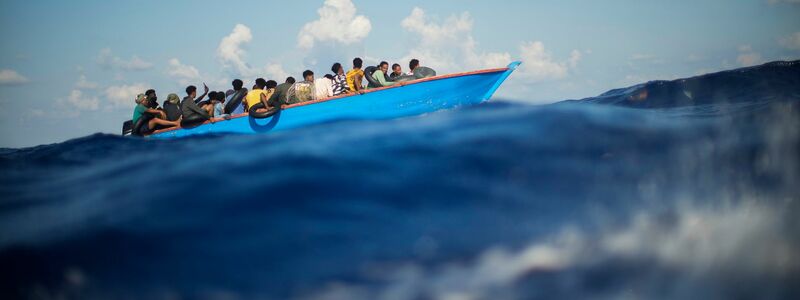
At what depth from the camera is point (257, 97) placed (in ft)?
39.5

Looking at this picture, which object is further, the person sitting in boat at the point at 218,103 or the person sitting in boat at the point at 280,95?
the person sitting in boat at the point at 218,103

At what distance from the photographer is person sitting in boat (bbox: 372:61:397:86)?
1259cm

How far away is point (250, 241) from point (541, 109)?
3724mm

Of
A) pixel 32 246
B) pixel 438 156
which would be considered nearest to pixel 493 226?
pixel 438 156

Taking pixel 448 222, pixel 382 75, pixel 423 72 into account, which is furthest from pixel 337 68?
pixel 448 222

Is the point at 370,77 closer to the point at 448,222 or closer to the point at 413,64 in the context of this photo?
the point at 413,64

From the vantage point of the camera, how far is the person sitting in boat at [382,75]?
12589mm

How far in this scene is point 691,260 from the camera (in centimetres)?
396

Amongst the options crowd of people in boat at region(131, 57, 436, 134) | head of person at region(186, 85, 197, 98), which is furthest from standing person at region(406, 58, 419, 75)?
head of person at region(186, 85, 197, 98)

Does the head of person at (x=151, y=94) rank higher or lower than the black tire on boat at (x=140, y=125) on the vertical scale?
higher

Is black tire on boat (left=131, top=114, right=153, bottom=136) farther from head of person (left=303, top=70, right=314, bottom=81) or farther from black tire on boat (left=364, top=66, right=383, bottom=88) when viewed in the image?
black tire on boat (left=364, top=66, right=383, bottom=88)

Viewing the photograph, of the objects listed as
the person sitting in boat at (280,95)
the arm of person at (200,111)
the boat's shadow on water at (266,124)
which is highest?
the person sitting in boat at (280,95)

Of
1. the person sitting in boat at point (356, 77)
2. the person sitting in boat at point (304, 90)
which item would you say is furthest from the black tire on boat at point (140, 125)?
the person sitting in boat at point (356, 77)

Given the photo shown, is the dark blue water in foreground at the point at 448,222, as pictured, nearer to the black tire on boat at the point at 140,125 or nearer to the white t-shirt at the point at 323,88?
the black tire on boat at the point at 140,125
